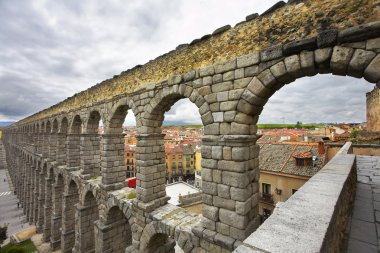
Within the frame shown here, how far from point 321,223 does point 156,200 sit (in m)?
5.51

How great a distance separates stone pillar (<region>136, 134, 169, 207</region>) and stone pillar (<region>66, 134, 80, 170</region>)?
7.26m

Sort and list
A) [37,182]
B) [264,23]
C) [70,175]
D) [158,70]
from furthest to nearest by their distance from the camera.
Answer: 1. [37,182]
2. [70,175]
3. [158,70]
4. [264,23]

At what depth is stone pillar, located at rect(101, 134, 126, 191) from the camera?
847 centimetres

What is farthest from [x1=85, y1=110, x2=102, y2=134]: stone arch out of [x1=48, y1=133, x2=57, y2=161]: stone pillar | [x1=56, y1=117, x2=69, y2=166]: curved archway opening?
[x1=48, y1=133, x2=57, y2=161]: stone pillar

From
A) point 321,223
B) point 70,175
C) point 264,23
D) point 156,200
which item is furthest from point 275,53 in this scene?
point 70,175

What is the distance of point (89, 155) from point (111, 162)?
264cm

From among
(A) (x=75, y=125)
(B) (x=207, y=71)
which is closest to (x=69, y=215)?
(A) (x=75, y=125)

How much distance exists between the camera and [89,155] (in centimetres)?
1049

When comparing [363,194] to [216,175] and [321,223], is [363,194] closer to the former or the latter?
[216,175]

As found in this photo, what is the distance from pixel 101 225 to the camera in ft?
27.7

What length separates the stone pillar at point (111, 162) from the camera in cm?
847

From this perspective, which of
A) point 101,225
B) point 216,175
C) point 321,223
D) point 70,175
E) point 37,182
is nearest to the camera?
point 321,223

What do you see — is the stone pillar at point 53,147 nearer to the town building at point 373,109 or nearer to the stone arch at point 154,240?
the stone arch at point 154,240

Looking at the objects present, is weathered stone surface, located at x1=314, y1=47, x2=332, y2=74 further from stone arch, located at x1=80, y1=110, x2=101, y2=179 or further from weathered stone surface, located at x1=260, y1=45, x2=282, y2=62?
stone arch, located at x1=80, y1=110, x2=101, y2=179
